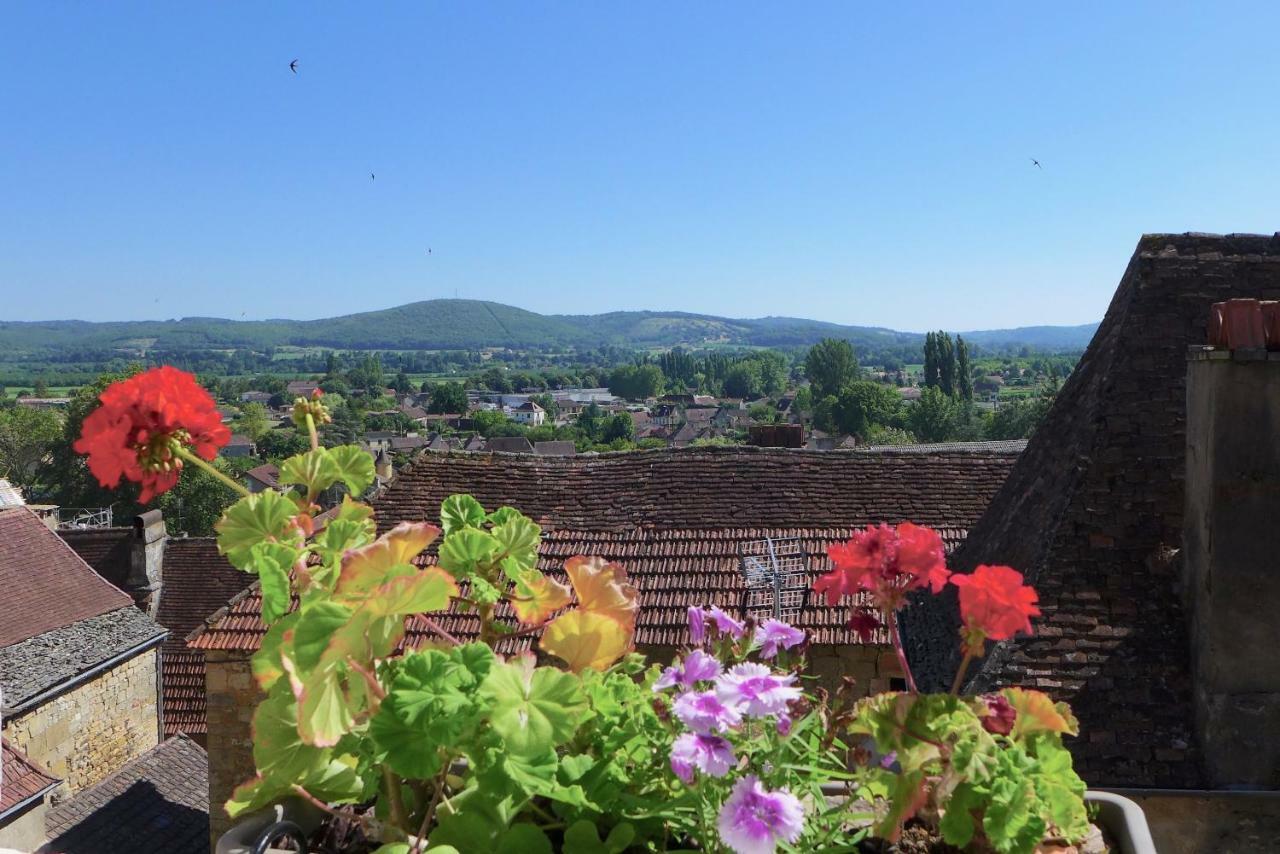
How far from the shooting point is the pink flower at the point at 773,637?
194 centimetres

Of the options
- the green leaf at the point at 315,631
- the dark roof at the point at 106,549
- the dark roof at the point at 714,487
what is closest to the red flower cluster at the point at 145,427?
the green leaf at the point at 315,631

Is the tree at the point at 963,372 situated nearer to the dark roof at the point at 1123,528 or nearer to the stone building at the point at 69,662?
the stone building at the point at 69,662

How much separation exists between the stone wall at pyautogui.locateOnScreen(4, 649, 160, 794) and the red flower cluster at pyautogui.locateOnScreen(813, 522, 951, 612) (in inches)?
573

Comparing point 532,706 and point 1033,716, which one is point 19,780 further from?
point 1033,716

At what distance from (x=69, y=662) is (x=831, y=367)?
126892 mm

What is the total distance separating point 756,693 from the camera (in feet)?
4.96

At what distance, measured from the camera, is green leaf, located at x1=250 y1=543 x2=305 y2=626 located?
59.4 inches

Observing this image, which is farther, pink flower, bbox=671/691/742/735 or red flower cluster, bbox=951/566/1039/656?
red flower cluster, bbox=951/566/1039/656

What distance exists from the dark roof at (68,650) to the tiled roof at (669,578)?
20.0ft

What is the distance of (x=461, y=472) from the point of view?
11.6 metres

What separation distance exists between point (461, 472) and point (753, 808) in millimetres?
10403

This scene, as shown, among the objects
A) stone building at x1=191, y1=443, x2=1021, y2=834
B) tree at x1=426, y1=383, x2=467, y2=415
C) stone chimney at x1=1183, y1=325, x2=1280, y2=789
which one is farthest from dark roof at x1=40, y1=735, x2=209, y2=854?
tree at x1=426, y1=383, x2=467, y2=415

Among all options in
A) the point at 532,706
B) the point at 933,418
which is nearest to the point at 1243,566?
the point at 532,706

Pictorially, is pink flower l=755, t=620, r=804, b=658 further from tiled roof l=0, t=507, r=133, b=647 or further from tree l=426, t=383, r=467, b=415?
tree l=426, t=383, r=467, b=415
